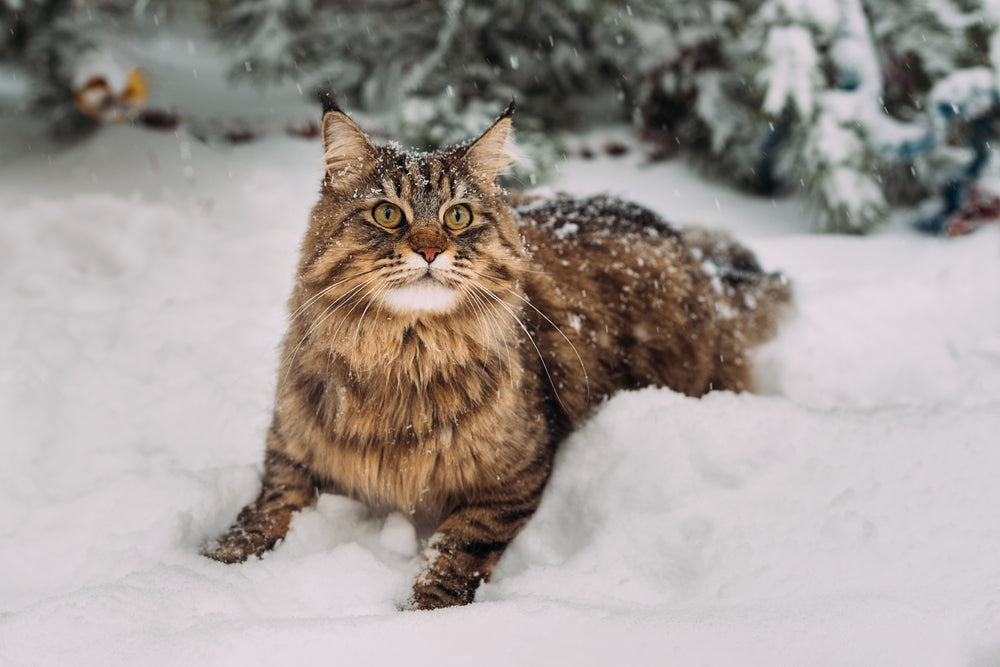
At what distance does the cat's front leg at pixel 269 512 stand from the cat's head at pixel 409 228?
1.83 ft

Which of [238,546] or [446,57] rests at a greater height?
[446,57]

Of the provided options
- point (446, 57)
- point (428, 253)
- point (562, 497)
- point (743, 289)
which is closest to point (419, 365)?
point (428, 253)

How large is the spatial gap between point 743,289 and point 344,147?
1.76 meters

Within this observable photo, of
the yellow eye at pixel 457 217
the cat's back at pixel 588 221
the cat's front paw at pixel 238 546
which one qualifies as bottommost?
the cat's front paw at pixel 238 546

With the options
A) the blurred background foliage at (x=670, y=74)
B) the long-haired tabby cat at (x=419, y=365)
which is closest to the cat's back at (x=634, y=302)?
the long-haired tabby cat at (x=419, y=365)

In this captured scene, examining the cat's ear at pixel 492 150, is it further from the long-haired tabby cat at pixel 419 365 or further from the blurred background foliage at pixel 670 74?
the blurred background foliage at pixel 670 74

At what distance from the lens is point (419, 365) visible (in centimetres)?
200

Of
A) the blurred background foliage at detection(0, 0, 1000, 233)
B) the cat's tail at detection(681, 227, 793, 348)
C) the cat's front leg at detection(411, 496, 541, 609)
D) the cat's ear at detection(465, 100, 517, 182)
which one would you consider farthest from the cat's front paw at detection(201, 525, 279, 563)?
the blurred background foliage at detection(0, 0, 1000, 233)

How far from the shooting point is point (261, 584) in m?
1.77

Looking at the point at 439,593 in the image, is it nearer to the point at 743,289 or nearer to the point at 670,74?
the point at 743,289

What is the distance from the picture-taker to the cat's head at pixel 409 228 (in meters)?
1.88

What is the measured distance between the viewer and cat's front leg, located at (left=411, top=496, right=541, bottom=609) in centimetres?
188

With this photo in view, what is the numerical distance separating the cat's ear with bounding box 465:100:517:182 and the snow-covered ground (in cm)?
85

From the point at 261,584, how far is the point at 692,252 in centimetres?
208
